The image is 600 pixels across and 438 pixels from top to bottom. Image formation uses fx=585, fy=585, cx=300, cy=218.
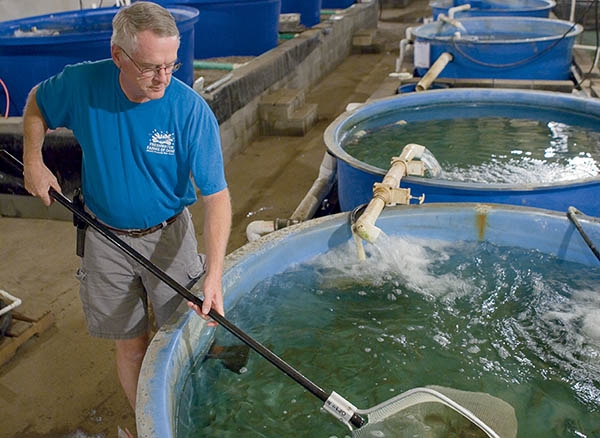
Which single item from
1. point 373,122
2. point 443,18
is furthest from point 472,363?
point 443,18

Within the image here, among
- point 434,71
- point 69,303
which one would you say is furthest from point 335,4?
point 69,303

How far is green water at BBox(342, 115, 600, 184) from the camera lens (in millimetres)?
4105

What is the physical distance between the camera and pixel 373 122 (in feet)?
16.1

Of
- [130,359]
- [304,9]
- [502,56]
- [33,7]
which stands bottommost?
[130,359]

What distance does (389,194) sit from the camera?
2930 mm

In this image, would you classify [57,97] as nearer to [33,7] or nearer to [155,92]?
[155,92]

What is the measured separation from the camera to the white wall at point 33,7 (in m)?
5.98

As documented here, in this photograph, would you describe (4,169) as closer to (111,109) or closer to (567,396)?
(111,109)

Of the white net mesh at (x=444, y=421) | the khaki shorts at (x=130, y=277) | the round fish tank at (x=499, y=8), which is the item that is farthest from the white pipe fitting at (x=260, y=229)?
the round fish tank at (x=499, y=8)

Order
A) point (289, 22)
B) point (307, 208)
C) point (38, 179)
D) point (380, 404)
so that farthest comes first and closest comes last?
point (289, 22) < point (307, 208) < point (38, 179) < point (380, 404)

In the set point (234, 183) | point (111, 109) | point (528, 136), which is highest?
point (111, 109)

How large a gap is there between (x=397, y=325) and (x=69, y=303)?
2.27 metres

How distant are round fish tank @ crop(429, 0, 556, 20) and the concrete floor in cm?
326

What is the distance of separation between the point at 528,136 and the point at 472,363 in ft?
9.64
